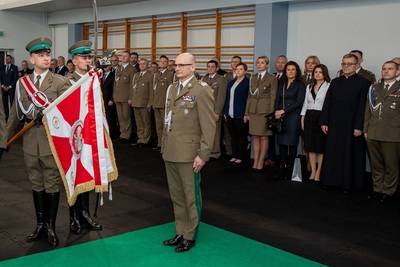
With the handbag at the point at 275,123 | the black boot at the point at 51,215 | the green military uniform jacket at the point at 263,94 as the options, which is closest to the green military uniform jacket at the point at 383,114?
the handbag at the point at 275,123

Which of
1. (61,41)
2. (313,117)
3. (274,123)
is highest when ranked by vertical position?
(61,41)

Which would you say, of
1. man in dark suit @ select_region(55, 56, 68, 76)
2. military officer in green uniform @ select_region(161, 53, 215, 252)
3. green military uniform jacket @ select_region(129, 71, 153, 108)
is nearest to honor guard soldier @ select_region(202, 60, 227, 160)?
green military uniform jacket @ select_region(129, 71, 153, 108)

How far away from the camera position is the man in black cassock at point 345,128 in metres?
5.30

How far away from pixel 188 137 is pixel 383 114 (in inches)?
103

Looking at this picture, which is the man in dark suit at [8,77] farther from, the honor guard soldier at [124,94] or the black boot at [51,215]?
the black boot at [51,215]

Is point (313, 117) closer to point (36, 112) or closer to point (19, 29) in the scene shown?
point (36, 112)

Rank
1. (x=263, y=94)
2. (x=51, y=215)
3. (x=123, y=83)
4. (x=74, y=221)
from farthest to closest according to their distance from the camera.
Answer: (x=123, y=83) < (x=263, y=94) < (x=74, y=221) < (x=51, y=215)

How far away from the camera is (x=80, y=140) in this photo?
350 cm

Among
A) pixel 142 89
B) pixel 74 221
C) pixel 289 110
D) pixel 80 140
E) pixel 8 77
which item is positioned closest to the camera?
pixel 80 140

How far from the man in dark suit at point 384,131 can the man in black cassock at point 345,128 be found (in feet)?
0.50

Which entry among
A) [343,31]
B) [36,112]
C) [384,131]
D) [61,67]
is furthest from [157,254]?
[61,67]

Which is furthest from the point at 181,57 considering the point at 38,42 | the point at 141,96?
the point at 141,96

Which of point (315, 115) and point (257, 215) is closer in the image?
point (257, 215)

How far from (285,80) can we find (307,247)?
285 cm
